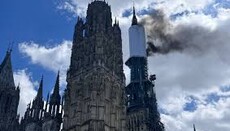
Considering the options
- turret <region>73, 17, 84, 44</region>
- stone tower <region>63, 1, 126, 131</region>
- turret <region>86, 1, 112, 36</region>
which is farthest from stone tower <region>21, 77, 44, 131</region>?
turret <region>86, 1, 112, 36</region>

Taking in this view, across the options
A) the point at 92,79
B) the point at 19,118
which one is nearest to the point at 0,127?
the point at 19,118

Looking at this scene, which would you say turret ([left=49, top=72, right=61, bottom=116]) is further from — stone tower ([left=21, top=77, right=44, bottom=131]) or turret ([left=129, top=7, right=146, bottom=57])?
turret ([left=129, top=7, right=146, bottom=57])

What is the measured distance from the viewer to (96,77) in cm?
5281

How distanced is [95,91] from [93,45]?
8.32 m

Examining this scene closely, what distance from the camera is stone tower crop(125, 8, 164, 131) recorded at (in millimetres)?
72125

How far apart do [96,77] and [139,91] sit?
26813mm

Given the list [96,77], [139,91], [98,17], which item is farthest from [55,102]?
[139,91]

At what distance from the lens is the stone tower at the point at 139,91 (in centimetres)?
7212

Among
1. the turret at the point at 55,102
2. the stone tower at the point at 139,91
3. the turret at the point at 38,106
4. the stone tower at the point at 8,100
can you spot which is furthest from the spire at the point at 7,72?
the stone tower at the point at 139,91

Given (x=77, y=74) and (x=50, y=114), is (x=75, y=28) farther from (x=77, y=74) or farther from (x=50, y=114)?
(x=50, y=114)

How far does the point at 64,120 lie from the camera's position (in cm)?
5222

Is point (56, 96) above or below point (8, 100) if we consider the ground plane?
below

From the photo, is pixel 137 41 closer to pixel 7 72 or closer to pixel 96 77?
pixel 7 72

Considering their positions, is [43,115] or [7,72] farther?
[7,72]
